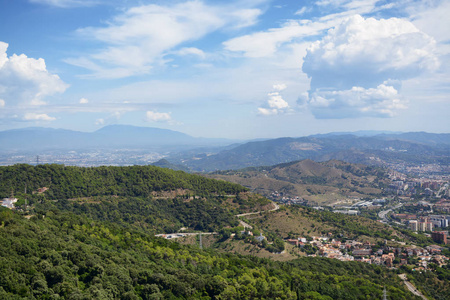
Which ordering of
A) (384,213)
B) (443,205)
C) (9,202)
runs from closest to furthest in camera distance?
(9,202), (384,213), (443,205)

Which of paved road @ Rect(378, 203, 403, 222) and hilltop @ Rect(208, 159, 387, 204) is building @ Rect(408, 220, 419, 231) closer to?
paved road @ Rect(378, 203, 403, 222)

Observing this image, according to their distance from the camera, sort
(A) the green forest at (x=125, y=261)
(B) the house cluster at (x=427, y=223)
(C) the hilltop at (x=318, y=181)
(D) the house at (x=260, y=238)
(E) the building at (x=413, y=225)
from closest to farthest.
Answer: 1. (A) the green forest at (x=125, y=261)
2. (D) the house at (x=260, y=238)
3. (E) the building at (x=413, y=225)
4. (B) the house cluster at (x=427, y=223)
5. (C) the hilltop at (x=318, y=181)

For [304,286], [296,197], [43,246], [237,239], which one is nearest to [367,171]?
[296,197]

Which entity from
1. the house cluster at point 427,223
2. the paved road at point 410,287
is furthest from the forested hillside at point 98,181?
the house cluster at point 427,223

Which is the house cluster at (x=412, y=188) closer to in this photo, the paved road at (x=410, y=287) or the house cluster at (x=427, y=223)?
the house cluster at (x=427, y=223)

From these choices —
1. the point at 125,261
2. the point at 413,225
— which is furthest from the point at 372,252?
the point at 413,225

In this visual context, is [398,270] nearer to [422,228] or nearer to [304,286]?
[304,286]

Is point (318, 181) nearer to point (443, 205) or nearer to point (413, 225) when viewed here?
point (443, 205)

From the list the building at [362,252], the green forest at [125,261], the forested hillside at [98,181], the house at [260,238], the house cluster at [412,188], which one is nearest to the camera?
the green forest at [125,261]
